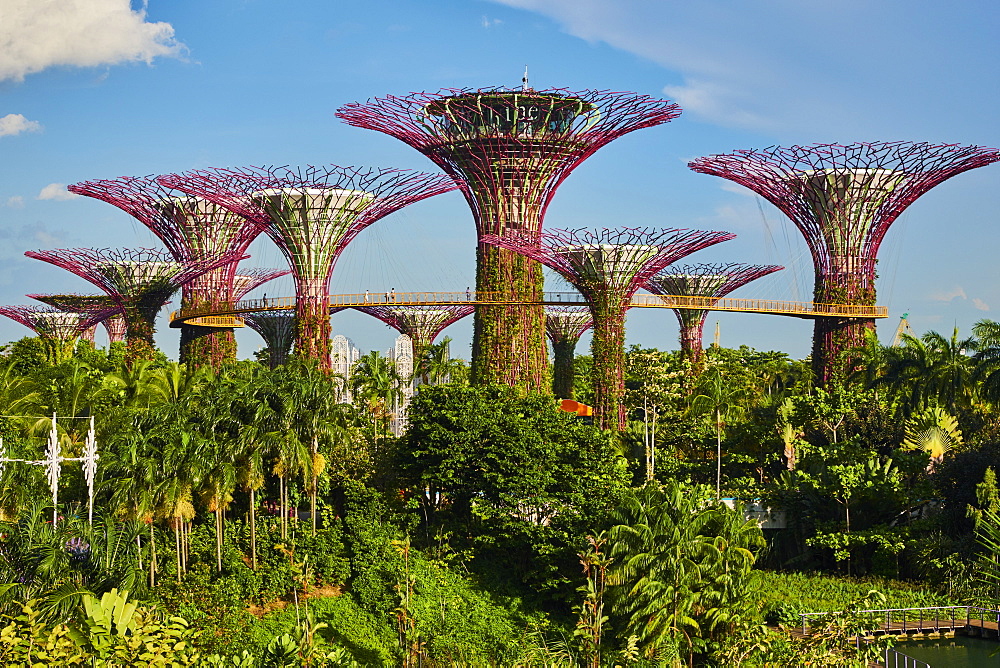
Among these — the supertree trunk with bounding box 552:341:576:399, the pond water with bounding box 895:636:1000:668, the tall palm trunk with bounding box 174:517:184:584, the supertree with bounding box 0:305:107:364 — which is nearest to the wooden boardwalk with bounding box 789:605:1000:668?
the pond water with bounding box 895:636:1000:668

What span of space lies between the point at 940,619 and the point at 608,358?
Result: 16181 mm

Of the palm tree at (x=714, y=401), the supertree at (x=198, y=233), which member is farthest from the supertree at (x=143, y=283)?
the palm tree at (x=714, y=401)

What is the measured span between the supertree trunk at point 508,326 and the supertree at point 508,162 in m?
0.03

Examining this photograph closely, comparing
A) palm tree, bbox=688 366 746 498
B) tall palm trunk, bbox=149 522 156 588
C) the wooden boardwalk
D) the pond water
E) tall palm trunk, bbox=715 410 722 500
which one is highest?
palm tree, bbox=688 366 746 498

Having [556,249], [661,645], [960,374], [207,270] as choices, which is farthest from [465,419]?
[207,270]

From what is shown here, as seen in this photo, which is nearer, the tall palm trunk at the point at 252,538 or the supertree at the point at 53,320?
the tall palm trunk at the point at 252,538

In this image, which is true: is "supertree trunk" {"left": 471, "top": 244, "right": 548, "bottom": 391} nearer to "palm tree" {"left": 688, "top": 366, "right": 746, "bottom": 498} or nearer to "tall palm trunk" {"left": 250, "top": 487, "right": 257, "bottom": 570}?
"palm tree" {"left": 688, "top": 366, "right": 746, "bottom": 498}

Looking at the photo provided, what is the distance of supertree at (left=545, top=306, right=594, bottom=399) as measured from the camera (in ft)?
200

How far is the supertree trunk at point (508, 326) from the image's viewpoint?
125 feet

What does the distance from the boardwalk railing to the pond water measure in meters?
0.25

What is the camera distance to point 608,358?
38125 millimetres

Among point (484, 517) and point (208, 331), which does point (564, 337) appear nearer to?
point (208, 331)

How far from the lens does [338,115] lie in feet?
123

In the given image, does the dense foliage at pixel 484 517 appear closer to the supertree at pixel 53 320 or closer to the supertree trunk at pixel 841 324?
the supertree trunk at pixel 841 324
